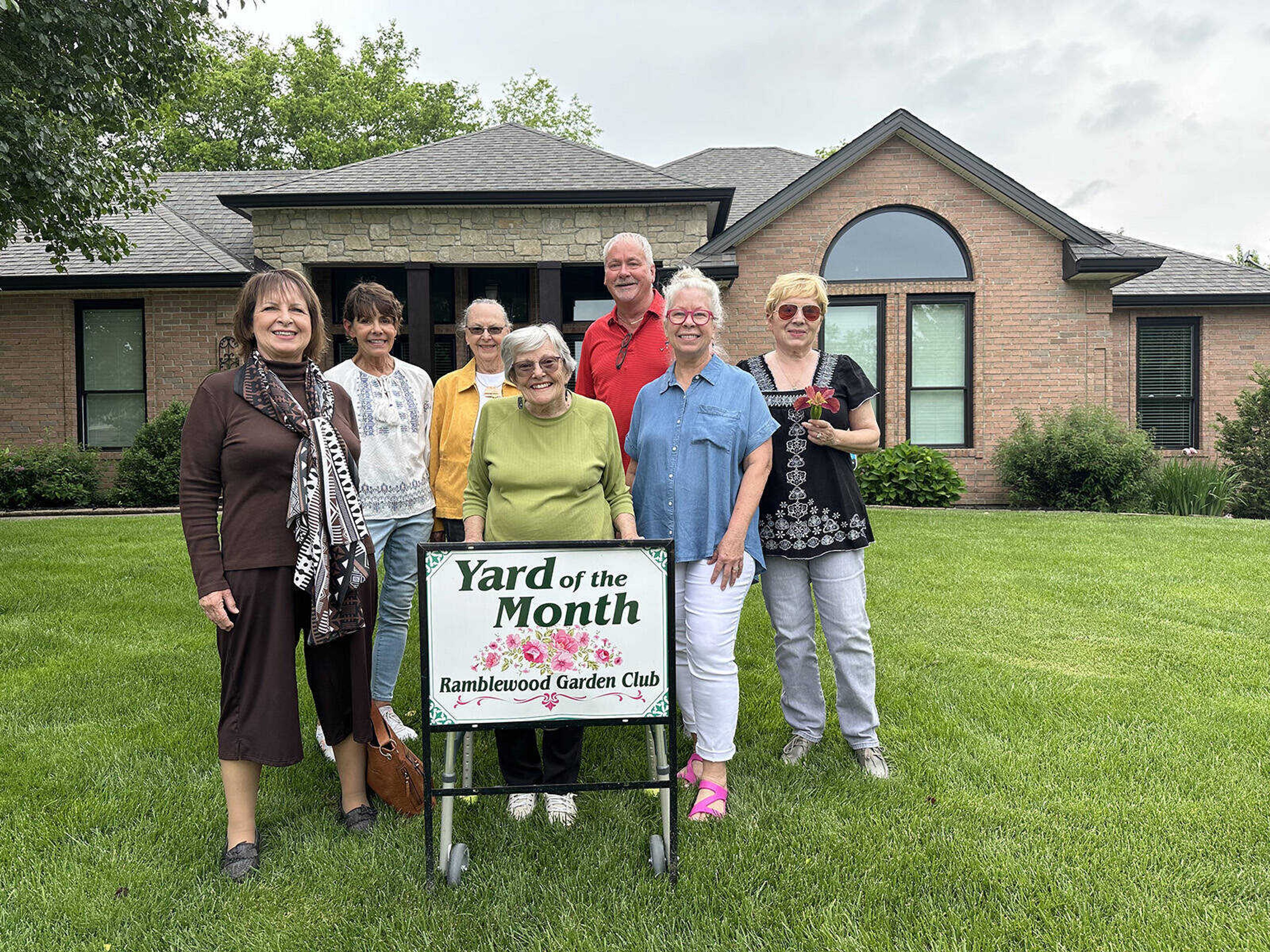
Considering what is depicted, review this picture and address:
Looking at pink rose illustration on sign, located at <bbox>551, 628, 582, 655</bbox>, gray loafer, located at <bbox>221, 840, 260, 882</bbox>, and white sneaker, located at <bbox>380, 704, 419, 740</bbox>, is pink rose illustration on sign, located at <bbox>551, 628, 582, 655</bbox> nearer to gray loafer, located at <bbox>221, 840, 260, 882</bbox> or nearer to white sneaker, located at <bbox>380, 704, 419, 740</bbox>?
gray loafer, located at <bbox>221, 840, 260, 882</bbox>

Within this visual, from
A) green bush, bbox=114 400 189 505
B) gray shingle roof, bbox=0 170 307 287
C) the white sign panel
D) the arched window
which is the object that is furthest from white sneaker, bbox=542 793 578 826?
gray shingle roof, bbox=0 170 307 287

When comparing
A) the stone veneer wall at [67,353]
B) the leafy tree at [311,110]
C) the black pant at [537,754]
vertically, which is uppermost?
the leafy tree at [311,110]

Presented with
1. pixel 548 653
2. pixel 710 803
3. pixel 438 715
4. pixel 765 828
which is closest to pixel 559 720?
pixel 548 653

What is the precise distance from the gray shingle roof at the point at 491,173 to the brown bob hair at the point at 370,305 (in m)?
8.68

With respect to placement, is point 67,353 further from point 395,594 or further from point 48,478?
point 395,594

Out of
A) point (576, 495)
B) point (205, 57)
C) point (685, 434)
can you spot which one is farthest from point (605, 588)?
point (205, 57)

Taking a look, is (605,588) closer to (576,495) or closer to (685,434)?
(576,495)

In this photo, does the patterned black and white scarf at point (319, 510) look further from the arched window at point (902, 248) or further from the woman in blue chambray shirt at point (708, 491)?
the arched window at point (902, 248)

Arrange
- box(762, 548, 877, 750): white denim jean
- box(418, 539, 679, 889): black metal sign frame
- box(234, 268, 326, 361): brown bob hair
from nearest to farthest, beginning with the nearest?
box(418, 539, 679, 889): black metal sign frame < box(234, 268, 326, 361): brown bob hair < box(762, 548, 877, 750): white denim jean

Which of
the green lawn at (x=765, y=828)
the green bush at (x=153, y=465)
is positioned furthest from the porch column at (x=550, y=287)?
the green lawn at (x=765, y=828)

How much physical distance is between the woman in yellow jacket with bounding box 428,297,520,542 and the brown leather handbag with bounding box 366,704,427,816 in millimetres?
1052

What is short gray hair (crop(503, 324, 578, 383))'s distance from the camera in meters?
2.84

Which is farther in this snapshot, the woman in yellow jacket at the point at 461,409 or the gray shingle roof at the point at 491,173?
the gray shingle roof at the point at 491,173

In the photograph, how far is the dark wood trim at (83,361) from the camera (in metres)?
13.6
